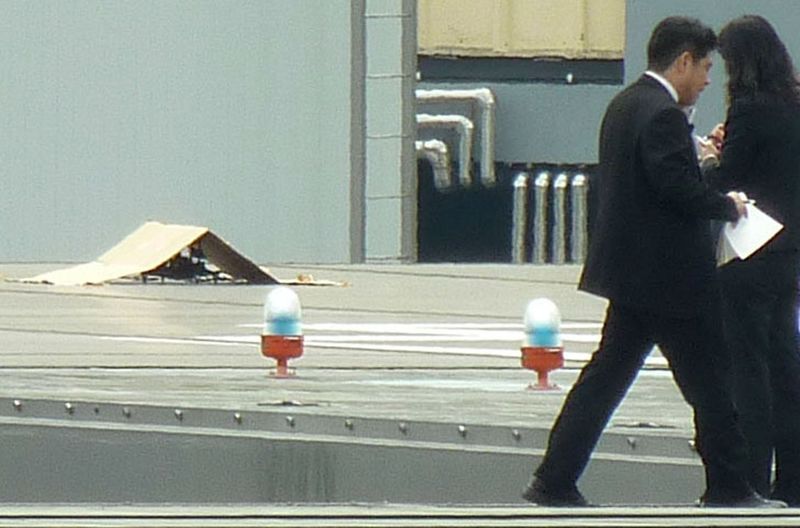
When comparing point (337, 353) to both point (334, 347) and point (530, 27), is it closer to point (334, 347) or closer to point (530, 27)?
point (334, 347)

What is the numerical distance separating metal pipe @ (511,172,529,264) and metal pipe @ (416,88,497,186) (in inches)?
18.4

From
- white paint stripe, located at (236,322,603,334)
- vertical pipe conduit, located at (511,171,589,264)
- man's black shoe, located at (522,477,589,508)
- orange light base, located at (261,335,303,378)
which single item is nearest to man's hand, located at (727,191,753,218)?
man's black shoe, located at (522,477,589,508)

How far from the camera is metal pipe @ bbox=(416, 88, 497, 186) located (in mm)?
25297

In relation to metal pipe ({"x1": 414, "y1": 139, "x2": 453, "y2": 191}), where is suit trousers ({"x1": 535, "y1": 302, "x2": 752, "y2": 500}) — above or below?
below

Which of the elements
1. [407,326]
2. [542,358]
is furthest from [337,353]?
[542,358]

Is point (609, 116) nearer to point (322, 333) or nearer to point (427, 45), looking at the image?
point (322, 333)

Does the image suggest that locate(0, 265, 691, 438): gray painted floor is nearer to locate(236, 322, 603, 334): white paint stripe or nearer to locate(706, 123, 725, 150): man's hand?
locate(236, 322, 603, 334): white paint stripe

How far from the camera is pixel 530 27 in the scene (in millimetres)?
25828

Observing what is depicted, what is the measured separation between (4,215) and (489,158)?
20.4ft

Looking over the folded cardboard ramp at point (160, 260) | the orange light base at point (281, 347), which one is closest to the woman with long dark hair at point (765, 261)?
the orange light base at point (281, 347)

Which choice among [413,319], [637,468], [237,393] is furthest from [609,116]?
[413,319]

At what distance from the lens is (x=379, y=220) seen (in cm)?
2136

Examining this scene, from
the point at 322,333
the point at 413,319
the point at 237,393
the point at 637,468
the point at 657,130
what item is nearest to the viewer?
the point at 657,130

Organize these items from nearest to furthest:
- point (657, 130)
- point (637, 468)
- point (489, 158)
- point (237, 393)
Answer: point (657, 130) < point (637, 468) < point (237, 393) < point (489, 158)
